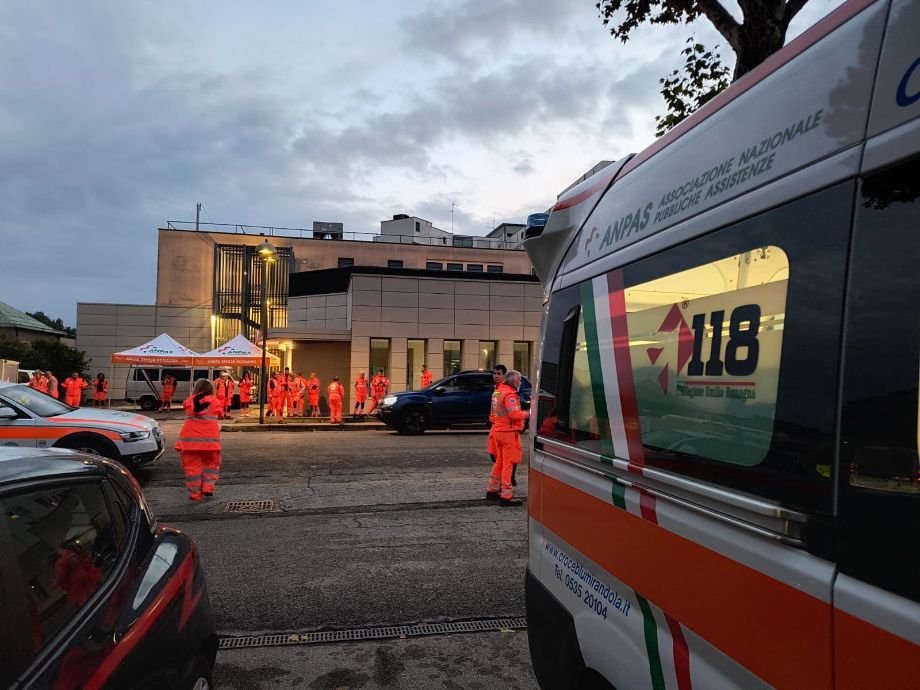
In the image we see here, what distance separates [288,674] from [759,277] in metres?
3.51

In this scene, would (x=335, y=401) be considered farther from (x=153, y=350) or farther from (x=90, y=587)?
(x=90, y=587)

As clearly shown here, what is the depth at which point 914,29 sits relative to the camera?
125cm

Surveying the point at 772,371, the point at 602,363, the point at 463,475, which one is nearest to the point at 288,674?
the point at 602,363

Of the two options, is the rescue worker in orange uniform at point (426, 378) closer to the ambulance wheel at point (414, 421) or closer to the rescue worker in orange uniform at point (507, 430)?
the ambulance wheel at point (414, 421)

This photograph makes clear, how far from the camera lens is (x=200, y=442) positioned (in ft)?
26.6

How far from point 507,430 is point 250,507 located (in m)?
3.54

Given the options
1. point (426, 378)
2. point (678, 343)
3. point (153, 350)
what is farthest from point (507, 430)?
point (153, 350)

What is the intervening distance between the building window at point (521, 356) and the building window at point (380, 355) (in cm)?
537

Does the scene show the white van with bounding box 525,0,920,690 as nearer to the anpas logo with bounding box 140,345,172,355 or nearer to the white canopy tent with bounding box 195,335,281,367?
the white canopy tent with bounding box 195,335,281,367

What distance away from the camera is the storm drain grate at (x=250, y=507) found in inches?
305

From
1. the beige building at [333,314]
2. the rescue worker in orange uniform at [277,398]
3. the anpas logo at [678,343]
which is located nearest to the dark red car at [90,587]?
the anpas logo at [678,343]

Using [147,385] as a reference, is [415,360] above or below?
above

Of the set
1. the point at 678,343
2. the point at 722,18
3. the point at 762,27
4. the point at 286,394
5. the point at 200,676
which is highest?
the point at 722,18

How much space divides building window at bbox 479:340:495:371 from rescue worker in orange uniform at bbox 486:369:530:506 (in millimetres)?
17180
